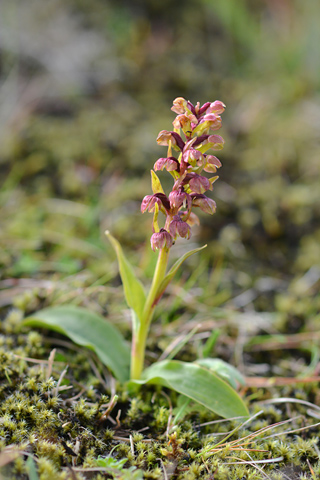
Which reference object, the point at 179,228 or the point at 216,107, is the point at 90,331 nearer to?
the point at 179,228

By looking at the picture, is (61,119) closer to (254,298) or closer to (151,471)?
(254,298)

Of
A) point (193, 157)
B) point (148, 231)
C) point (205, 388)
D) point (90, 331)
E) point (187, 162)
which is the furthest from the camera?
point (148, 231)

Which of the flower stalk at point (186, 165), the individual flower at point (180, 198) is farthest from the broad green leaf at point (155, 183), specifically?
the individual flower at point (180, 198)

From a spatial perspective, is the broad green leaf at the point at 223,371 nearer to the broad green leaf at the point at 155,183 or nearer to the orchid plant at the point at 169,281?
the orchid plant at the point at 169,281

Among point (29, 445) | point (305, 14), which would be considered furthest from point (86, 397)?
point (305, 14)

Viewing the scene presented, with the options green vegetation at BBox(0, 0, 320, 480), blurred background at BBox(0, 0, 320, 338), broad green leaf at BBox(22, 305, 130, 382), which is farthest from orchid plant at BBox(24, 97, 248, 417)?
blurred background at BBox(0, 0, 320, 338)

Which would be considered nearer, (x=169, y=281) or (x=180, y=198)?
(x=180, y=198)

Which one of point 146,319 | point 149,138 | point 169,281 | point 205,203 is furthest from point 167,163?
point 149,138
